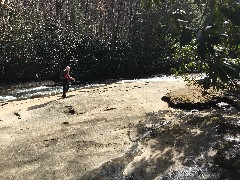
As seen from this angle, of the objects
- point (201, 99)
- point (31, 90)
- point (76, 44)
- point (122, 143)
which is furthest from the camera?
point (76, 44)

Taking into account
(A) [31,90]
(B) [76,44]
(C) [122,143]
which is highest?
(B) [76,44]

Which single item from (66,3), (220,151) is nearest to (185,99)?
(220,151)

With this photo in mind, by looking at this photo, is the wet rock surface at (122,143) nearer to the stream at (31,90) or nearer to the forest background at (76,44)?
the stream at (31,90)

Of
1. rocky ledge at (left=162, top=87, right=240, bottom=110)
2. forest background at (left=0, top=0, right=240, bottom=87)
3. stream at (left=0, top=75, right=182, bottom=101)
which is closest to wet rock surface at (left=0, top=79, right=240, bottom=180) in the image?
rocky ledge at (left=162, top=87, right=240, bottom=110)

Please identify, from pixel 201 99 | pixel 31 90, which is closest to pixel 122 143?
pixel 201 99

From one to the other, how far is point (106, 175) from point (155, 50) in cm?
1967

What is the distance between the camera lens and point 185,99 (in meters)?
10.8

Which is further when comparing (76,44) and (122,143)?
(76,44)

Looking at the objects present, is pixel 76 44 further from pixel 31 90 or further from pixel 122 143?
pixel 122 143

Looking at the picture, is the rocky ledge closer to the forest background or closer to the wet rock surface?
the wet rock surface

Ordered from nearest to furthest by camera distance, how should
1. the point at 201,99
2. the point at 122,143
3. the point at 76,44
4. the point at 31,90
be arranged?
1. the point at 122,143
2. the point at 201,99
3. the point at 31,90
4. the point at 76,44

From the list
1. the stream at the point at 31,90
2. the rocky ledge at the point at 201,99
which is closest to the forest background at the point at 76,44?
the stream at the point at 31,90

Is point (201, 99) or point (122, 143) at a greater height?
point (201, 99)

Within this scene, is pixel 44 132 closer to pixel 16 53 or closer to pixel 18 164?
pixel 18 164
